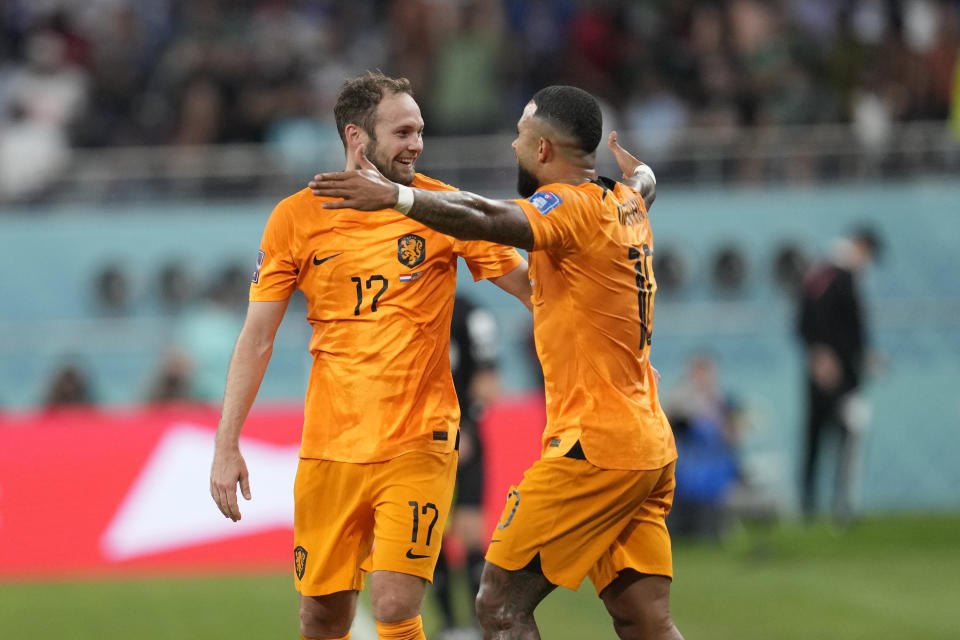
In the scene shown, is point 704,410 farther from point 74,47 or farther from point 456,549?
point 74,47

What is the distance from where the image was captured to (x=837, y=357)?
13484 millimetres

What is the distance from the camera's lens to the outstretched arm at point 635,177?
5.80m

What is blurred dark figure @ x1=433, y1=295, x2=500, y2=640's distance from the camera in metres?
8.45

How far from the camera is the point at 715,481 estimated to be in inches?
485

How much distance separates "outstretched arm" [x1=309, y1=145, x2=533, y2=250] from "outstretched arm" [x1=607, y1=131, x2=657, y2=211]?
97 centimetres

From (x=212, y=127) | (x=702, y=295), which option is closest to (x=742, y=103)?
(x=702, y=295)

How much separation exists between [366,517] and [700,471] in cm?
723

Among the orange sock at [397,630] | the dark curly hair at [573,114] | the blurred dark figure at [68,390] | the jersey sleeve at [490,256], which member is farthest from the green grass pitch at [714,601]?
the dark curly hair at [573,114]

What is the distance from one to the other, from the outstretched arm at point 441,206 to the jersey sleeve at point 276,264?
91 centimetres

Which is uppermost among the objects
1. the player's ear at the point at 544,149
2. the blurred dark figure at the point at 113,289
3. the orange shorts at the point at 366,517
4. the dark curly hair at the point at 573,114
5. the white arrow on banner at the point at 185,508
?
the dark curly hair at the point at 573,114

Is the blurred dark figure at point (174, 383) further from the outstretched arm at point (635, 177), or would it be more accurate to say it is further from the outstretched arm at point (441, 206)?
→ the outstretched arm at point (441, 206)

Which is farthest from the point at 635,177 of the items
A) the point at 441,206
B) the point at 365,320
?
the point at 441,206

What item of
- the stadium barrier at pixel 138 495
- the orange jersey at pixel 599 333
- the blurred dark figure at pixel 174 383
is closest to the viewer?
the orange jersey at pixel 599 333

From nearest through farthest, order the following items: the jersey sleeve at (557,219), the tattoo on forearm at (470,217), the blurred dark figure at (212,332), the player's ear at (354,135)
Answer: the tattoo on forearm at (470,217) → the jersey sleeve at (557,219) → the player's ear at (354,135) → the blurred dark figure at (212,332)
